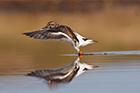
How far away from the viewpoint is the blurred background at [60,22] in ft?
42.3

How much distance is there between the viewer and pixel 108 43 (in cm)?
1533

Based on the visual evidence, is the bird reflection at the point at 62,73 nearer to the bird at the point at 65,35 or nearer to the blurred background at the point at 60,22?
the blurred background at the point at 60,22

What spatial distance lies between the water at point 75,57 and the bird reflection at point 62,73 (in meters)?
0.11

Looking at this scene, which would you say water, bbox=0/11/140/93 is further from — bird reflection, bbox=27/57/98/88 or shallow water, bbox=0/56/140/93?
bird reflection, bbox=27/57/98/88

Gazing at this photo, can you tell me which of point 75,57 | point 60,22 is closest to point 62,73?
point 75,57

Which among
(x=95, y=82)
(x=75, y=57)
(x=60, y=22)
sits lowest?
(x=95, y=82)

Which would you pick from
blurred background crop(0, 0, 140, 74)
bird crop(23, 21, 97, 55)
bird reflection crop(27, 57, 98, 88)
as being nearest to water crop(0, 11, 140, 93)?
blurred background crop(0, 0, 140, 74)

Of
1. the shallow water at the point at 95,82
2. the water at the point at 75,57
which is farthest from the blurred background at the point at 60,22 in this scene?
the shallow water at the point at 95,82

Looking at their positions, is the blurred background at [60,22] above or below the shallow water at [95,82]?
above

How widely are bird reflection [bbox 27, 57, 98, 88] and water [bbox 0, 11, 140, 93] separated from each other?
0.11m

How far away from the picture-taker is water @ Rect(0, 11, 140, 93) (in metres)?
10.1

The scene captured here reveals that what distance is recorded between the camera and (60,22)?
19797mm

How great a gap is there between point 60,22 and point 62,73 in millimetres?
8818

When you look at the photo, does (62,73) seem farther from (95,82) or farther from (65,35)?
(65,35)
